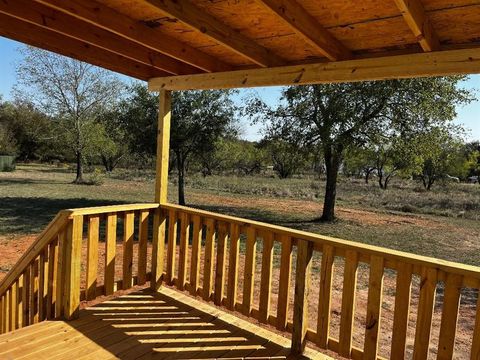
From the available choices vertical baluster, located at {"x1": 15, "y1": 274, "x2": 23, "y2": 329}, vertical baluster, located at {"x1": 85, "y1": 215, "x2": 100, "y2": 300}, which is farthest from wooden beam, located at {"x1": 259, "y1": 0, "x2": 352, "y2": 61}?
vertical baluster, located at {"x1": 15, "y1": 274, "x2": 23, "y2": 329}

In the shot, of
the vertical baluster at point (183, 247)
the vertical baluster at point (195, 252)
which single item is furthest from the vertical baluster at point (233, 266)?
the vertical baluster at point (183, 247)

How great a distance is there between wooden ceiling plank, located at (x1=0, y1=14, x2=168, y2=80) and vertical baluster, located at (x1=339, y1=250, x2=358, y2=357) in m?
2.77

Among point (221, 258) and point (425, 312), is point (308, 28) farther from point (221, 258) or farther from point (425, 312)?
point (221, 258)

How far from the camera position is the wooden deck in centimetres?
257

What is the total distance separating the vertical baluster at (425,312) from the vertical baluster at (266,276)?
1.14 metres

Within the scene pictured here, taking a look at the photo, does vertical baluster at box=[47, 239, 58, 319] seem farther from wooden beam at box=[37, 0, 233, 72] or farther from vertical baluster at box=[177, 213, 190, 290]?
wooden beam at box=[37, 0, 233, 72]

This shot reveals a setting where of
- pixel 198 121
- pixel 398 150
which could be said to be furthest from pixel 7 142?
pixel 398 150

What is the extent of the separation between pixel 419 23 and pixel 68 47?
2.84 metres

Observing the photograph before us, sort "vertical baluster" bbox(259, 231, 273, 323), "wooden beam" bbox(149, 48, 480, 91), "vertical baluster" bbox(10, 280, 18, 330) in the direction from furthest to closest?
"vertical baluster" bbox(10, 280, 18, 330), "vertical baluster" bbox(259, 231, 273, 323), "wooden beam" bbox(149, 48, 480, 91)

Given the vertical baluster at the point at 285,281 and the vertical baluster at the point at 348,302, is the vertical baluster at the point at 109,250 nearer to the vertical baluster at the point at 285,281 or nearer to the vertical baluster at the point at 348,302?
the vertical baluster at the point at 285,281

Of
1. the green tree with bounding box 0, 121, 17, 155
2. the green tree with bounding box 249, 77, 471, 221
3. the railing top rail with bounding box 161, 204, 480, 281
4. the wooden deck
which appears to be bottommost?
the wooden deck

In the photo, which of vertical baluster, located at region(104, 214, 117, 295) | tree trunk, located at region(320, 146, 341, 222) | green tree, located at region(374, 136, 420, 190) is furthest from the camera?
tree trunk, located at region(320, 146, 341, 222)

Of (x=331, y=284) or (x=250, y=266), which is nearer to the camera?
(x=331, y=284)

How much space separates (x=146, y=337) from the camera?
2.85 metres
